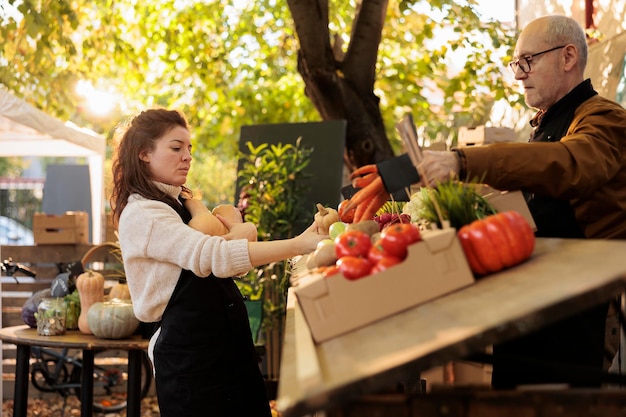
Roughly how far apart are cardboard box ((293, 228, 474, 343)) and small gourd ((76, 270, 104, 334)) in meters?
3.56

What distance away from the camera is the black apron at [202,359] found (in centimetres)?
338

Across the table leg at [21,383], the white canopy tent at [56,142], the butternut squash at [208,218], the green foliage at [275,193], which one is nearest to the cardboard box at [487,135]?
the green foliage at [275,193]

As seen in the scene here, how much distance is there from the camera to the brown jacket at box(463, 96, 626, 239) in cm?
257

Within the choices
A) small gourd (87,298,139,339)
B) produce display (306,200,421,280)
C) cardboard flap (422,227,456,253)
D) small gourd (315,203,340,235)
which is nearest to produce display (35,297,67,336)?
small gourd (87,298,139,339)

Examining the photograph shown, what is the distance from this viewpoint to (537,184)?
8.53ft

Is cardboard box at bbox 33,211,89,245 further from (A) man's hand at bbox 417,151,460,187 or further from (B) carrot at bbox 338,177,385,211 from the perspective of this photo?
(A) man's hand at bbox 417,151,460,187

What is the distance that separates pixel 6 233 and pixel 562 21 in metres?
19.0

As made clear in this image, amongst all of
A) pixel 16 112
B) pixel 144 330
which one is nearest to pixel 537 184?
pixel 144 330

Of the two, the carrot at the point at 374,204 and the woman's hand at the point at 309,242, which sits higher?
the carrot at the point at 374,204

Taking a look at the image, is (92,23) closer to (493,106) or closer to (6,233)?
(493,106)

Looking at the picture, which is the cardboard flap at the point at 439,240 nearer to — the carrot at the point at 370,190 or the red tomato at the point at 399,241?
the red tomato at the point at 399,241

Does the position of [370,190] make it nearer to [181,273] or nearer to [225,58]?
[181,273]

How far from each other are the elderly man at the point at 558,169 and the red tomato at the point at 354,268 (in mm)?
353

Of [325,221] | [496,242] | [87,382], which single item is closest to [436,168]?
[496,242]
